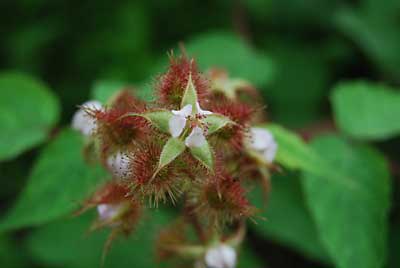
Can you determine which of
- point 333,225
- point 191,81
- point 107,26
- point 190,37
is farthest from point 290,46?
point 191,81

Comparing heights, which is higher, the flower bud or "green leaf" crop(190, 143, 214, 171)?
"green leaf" crop(190, 143, 214, 171)

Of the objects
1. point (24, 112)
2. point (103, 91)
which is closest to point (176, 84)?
point (103, 91)

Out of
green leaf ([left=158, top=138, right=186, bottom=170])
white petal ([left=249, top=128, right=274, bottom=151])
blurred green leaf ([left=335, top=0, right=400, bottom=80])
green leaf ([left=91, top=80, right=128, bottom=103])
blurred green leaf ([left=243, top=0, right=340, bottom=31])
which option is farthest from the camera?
blurred green leaf ([left=243, top=0, right=340, bottom=31])

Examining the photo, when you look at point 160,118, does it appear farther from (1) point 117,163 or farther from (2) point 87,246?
(2) point 87,246

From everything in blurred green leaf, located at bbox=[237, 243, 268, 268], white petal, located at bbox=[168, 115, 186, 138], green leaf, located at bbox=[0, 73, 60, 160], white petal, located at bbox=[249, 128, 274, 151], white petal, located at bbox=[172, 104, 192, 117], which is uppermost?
white petal, located at bbox=[172, 104, 192, 117]

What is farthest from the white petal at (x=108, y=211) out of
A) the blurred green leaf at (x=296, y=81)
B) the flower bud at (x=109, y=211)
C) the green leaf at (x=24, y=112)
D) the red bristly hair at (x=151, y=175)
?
the blurred green leaf at (x=296, y=81)

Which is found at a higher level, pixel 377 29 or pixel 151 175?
pixel 151 175

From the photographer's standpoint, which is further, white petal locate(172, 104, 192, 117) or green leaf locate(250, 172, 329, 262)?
green leaf locate(250, 172, 329, 262)

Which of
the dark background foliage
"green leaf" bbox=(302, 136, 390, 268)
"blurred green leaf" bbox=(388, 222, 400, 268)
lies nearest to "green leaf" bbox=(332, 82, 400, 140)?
the dark background foliage

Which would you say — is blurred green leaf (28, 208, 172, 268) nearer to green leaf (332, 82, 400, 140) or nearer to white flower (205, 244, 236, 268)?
white flower (205, 244, 236, 268)
